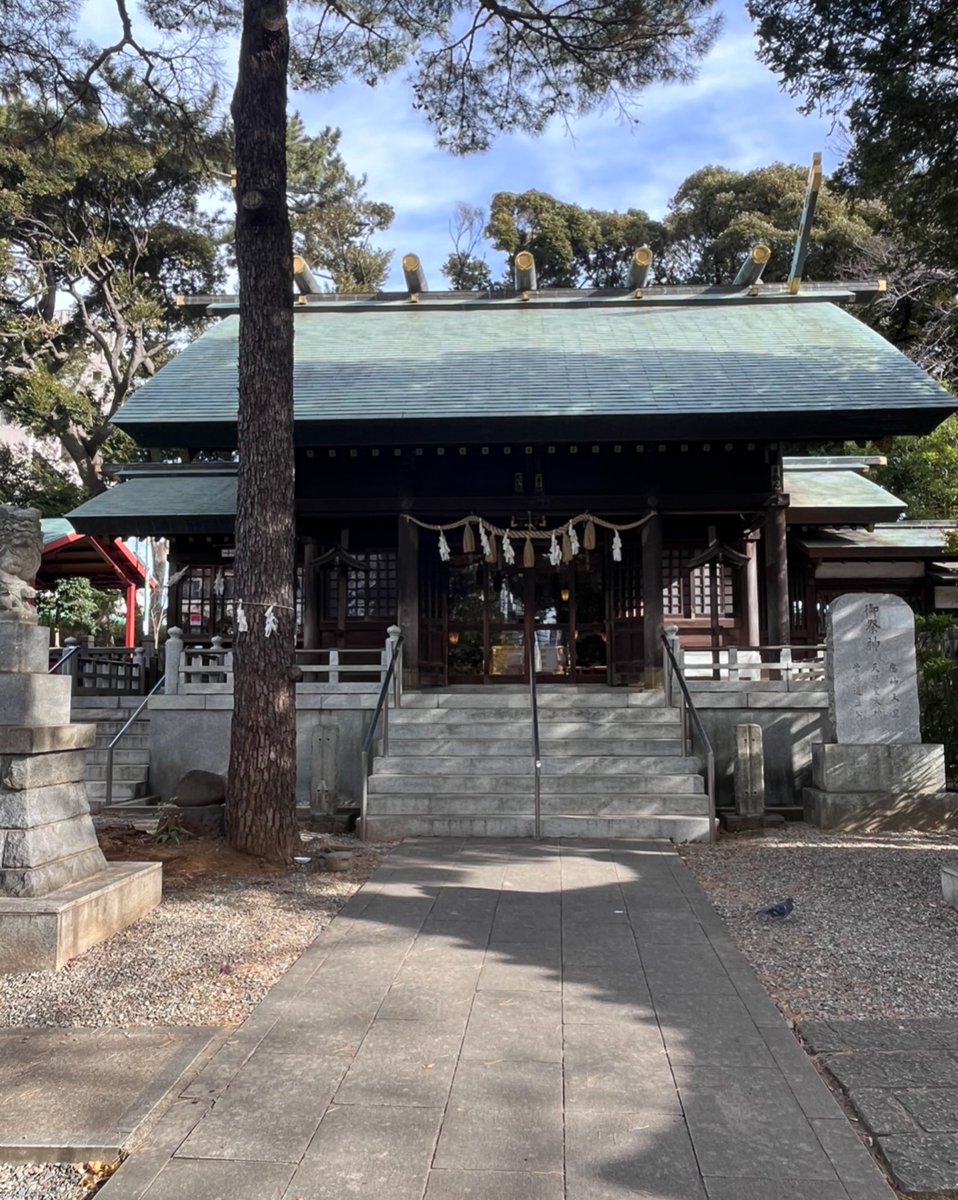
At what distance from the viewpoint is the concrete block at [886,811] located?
29.5 feet

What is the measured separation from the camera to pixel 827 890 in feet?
21.2

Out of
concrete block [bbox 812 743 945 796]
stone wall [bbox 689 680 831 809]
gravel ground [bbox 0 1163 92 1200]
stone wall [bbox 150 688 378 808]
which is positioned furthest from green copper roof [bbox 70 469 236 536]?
gravel ground [bbox 0 1163 92 1200]

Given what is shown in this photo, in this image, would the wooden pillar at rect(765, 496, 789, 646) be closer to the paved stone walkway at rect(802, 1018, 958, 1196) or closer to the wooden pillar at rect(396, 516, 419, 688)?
the wooden pillar at rect(396, 516, 419, 688)

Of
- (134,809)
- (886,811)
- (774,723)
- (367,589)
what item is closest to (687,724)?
(774,723)

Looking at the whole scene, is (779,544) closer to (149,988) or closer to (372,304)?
(372,304)

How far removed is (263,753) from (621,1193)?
5099 mm

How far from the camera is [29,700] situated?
5.08m

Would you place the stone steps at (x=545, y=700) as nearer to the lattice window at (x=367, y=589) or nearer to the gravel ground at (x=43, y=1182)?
the lattice window at (x=367, y=589)

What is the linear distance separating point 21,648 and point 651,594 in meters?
8.84

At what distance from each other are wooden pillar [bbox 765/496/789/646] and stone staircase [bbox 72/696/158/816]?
28.5ft

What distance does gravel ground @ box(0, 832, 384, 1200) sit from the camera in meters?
3.96

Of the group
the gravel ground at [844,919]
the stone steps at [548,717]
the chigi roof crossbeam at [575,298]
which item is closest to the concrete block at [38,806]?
the gravel ground at [844,919]

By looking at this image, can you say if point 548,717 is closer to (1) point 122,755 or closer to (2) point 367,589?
(2) point 367,589

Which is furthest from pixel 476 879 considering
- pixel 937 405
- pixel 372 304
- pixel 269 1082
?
pixel 372 304
